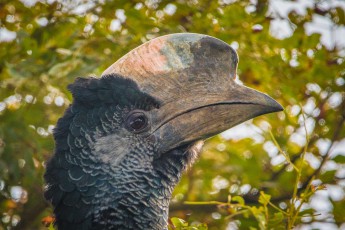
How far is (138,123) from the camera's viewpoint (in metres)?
3.38

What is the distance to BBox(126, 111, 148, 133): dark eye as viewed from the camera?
11.0ft

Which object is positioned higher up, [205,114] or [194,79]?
[194,79]

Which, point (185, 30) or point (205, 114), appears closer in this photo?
point (205, 114)

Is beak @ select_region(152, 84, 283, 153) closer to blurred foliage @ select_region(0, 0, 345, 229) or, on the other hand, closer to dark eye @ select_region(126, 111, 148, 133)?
dark eye @ select_region(126, 111, 148, 133)

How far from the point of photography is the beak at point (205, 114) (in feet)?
10.9

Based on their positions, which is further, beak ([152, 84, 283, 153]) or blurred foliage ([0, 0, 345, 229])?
blurred foliage ([0, 0, 345, 229])

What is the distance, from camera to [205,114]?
338 cm

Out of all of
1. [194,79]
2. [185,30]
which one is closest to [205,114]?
[194,79]

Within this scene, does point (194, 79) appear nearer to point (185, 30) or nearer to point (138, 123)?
point (138, 123)

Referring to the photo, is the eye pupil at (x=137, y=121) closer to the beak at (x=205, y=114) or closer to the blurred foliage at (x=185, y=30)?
the beak at (x=205, y=114)

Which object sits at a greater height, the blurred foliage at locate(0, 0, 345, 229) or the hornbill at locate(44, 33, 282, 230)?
the hornbill at locate(44, 33, 282, 230)

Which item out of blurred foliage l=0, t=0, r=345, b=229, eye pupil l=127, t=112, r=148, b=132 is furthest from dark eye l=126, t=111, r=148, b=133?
blurred foliage l=0, t=0, r=345, b=229

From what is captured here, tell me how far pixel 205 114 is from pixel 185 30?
1.48 m

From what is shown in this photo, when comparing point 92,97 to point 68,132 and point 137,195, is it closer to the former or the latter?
point 68,132
